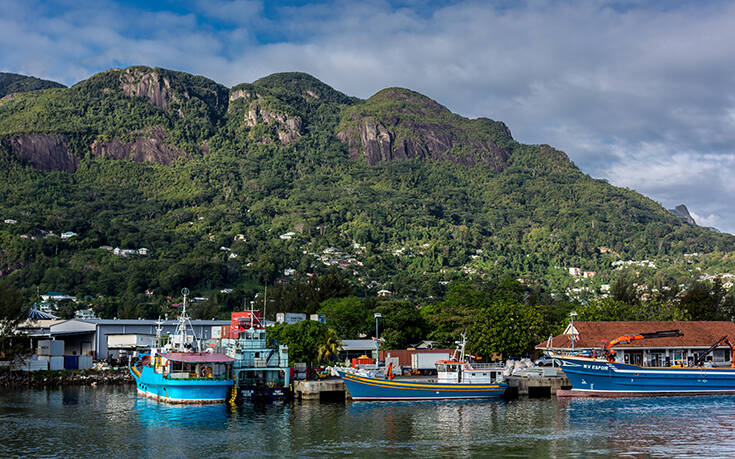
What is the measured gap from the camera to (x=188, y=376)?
64375 mm

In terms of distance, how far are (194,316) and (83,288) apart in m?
44.1

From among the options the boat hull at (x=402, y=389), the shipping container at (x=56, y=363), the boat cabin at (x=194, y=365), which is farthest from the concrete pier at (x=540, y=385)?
the shipping container at (x=56, y=363)

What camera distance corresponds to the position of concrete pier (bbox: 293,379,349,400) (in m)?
69.3

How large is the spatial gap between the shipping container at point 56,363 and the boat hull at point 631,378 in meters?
62.1

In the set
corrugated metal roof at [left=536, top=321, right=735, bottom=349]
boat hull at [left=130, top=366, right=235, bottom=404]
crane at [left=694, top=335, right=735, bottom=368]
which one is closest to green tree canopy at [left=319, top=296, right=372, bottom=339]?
corrugated metal roof at [left=536, top=321, right=735, bottom=349]

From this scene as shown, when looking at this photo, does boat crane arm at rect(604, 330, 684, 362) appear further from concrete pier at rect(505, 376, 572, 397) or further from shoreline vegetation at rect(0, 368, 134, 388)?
shoreline vegetation at rect(0, 368, 134, 388)

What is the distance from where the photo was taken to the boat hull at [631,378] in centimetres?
7125

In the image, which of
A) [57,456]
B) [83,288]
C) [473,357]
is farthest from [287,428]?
[83,288]

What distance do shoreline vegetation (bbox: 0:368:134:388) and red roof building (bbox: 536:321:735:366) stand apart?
53.1 meters

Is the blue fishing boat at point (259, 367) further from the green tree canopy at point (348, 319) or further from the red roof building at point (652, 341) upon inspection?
the red roof building at point (652, 341)

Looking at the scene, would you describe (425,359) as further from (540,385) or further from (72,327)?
(72,327)

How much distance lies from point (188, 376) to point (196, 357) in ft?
6.05

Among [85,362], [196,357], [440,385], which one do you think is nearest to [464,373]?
[440,385]

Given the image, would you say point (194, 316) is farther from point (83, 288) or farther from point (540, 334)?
point (540, 334)
